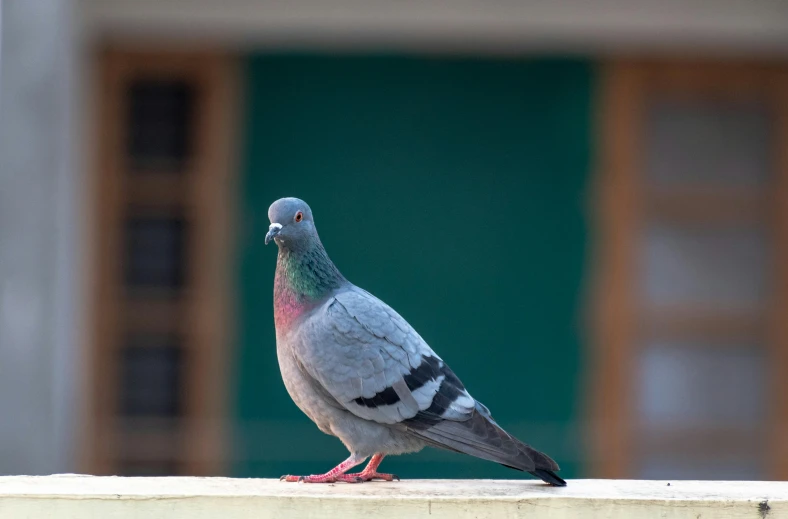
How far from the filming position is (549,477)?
221 cm

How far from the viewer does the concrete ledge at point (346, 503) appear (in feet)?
6.70

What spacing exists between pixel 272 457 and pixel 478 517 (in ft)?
14.0

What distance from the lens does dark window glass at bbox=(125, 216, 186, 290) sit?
6398 mm

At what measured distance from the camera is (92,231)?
6.18 m

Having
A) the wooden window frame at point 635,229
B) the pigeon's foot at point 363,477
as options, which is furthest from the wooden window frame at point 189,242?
A: the pigeon's foot at point 363,477

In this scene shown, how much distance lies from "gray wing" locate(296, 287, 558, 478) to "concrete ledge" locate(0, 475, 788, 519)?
0.13 metres

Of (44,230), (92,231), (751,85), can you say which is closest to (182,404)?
(92,231)

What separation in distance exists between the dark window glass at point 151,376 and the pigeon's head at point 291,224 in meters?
4.30

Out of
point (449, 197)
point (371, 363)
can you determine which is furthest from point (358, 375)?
point (449, 197)

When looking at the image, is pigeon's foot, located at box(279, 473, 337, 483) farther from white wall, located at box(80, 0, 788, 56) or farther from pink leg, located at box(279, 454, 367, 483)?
white wall, located at box(80, 0, 788, 56)

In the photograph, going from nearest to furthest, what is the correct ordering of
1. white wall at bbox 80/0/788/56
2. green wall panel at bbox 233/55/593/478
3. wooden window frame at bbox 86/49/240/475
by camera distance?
white wall at bbox 80/0/788/56 → wooden window frame at bbox 86/49/240/475 → green wall panel at bbox 233/55/593/478

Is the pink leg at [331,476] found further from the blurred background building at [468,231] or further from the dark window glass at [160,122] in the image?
the dark window glass at [160,122]

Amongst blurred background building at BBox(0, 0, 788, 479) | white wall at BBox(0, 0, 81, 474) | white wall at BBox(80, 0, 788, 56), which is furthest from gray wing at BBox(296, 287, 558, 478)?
blurred background building at BBox(0, 0, 788, 479)

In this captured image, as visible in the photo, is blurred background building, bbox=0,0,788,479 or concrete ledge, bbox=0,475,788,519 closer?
concrete ledge, bbox=0,475,788,519
